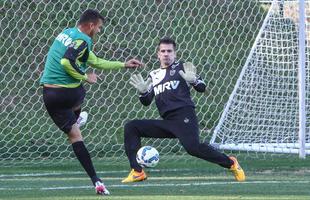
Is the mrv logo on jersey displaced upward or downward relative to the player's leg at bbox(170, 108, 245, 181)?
upward

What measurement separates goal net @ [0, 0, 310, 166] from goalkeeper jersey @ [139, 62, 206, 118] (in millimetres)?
2791

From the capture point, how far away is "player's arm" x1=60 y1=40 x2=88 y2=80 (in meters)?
10.5

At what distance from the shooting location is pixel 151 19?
59.8 feet

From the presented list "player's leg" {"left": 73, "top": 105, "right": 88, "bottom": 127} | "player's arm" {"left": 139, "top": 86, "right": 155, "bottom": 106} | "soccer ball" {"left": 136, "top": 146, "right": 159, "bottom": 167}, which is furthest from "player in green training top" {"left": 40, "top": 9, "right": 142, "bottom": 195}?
"soccer ball" {"left": 136, "top": 146, "right": 159, "bottom": 167}

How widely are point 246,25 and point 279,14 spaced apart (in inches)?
158

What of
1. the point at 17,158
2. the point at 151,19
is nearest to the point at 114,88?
the point at 151,19

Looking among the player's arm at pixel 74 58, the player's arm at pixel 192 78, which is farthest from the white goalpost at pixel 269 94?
the player's arm at pixel 74 58

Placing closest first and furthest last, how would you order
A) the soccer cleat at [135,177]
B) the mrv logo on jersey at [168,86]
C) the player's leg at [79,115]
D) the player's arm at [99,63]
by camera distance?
the player's arm at [99,63] < the player's leg at [79,115] < the soccer cleat at [135,177] < the mrv logo on jersey at [168,86]

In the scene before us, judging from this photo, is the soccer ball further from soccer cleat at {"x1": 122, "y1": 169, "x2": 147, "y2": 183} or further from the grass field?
soccer cleat at {"x1": 122, "y1": 169, "x2": 147, "y2": 183}

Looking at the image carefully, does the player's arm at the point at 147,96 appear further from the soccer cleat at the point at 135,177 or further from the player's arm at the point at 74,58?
the player's arm at the point at 74,58

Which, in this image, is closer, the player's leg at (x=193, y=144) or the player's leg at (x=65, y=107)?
the player's leg at (x=65, y=107)

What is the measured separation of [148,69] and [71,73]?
24.6 feet

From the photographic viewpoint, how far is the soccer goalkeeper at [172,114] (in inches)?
454

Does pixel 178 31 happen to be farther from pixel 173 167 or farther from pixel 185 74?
pixel 185 74
